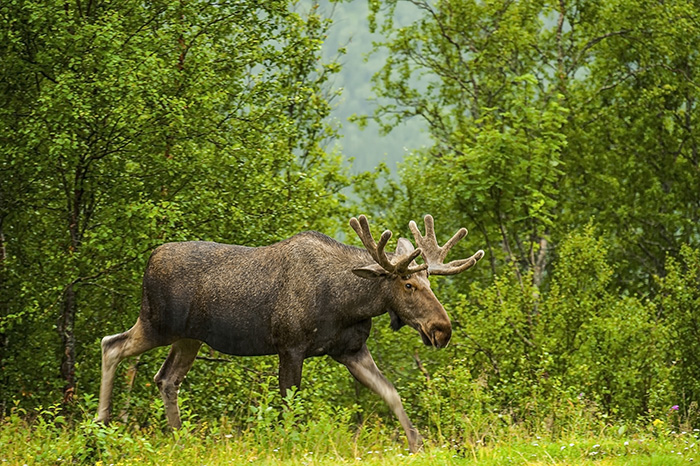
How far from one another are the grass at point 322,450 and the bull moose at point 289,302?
894mm

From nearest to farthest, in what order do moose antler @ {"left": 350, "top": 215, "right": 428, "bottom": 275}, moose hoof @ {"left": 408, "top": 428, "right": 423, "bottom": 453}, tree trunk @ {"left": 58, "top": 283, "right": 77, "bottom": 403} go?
1. moose hoof @ {"left": 408, "top": 428, "right": 423, "bottom": 453}
2. moose antler @ {"left": 350, "top": 215, "right": 428, "bottom": 275}
3. tree trunk @ {"left": 58, "top": 283, "right": 77, "bottom": 403}

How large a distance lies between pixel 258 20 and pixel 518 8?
56.5 ft

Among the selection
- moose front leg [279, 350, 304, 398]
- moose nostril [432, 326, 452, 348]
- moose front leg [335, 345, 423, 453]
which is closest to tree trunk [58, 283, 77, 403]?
moose front leg [279, 350, 304, 398]

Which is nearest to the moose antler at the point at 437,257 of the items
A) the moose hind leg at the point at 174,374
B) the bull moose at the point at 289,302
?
the bull moose at the point at 289,302

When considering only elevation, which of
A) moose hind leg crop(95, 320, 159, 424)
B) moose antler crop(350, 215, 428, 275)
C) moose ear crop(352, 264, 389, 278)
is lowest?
moose hind leg crop(95, 320, 159, 424)

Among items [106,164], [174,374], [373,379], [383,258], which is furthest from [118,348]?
[106,164]

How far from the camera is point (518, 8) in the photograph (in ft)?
107

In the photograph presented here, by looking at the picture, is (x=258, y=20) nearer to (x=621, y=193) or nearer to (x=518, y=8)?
(x=518, y=8)

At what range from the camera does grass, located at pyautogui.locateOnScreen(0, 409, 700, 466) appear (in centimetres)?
798

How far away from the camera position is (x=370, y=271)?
9648mm

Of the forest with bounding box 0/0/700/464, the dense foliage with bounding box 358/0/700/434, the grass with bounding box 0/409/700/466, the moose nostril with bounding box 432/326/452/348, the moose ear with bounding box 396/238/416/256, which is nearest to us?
the grass with bounding box 0/409/700/466

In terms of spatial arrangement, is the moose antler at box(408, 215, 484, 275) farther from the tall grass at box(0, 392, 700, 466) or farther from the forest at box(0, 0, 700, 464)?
the tall grass at box(0, 392, 700, 466)

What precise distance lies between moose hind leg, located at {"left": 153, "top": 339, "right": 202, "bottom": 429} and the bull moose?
0.01 m

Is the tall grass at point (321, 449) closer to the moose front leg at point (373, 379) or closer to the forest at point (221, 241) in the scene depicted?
the forest at point (221, 241)
